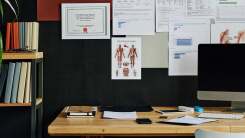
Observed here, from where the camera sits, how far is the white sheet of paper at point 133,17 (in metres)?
3.67

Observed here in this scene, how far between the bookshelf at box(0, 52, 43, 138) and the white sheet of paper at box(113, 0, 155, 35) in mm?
691

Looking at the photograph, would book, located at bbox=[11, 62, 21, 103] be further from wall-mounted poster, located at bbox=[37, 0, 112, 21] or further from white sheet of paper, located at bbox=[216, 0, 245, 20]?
white sheet of paper, located at bbox=[216, 0, 245, 20]

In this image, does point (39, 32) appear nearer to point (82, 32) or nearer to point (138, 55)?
point (82, 32)

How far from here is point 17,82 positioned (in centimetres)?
332

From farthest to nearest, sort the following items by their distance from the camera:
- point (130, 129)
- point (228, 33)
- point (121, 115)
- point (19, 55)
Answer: point (228, 33) → point (19, 55) → point (121, 115) → point (130, 129)

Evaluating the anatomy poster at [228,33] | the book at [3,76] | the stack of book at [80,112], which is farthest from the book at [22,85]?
the anatomy poster at [228,33]

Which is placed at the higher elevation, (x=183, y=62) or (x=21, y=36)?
(x=21, y=36)

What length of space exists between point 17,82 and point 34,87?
142 millimetres

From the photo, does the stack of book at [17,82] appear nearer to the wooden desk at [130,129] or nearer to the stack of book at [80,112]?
the stack of book at [80,112]

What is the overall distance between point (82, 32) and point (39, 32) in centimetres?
36

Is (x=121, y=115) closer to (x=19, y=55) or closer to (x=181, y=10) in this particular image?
(x=19, y=55)

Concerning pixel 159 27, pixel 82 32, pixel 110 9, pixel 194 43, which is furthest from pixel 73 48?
pixel 194 43

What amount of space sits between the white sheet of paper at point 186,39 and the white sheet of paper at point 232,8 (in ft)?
0.50

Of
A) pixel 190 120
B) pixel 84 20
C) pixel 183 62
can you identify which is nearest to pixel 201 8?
pixel 183 62
